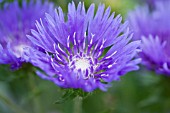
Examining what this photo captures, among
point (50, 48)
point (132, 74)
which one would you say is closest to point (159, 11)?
point (132, 74)

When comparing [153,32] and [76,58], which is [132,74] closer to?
[153,32]

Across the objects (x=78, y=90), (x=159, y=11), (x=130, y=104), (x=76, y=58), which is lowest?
(x=78, y=90)

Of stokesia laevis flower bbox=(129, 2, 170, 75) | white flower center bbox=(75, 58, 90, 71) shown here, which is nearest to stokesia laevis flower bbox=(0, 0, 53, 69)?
white flower center bbox=(75, 58, 90, 71)

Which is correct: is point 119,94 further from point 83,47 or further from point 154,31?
point 83,47

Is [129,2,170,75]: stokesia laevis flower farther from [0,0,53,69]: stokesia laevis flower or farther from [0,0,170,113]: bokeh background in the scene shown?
[0,0,53,69]: stokesia laevis flower

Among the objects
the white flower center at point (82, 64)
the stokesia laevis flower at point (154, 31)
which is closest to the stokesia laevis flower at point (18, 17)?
the white flower center at point (82, 64)

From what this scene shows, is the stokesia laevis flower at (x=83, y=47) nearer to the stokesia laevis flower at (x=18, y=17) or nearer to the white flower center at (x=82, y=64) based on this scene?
the white flower center at (x=82, y=64)

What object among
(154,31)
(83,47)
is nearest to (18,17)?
(83,47)
